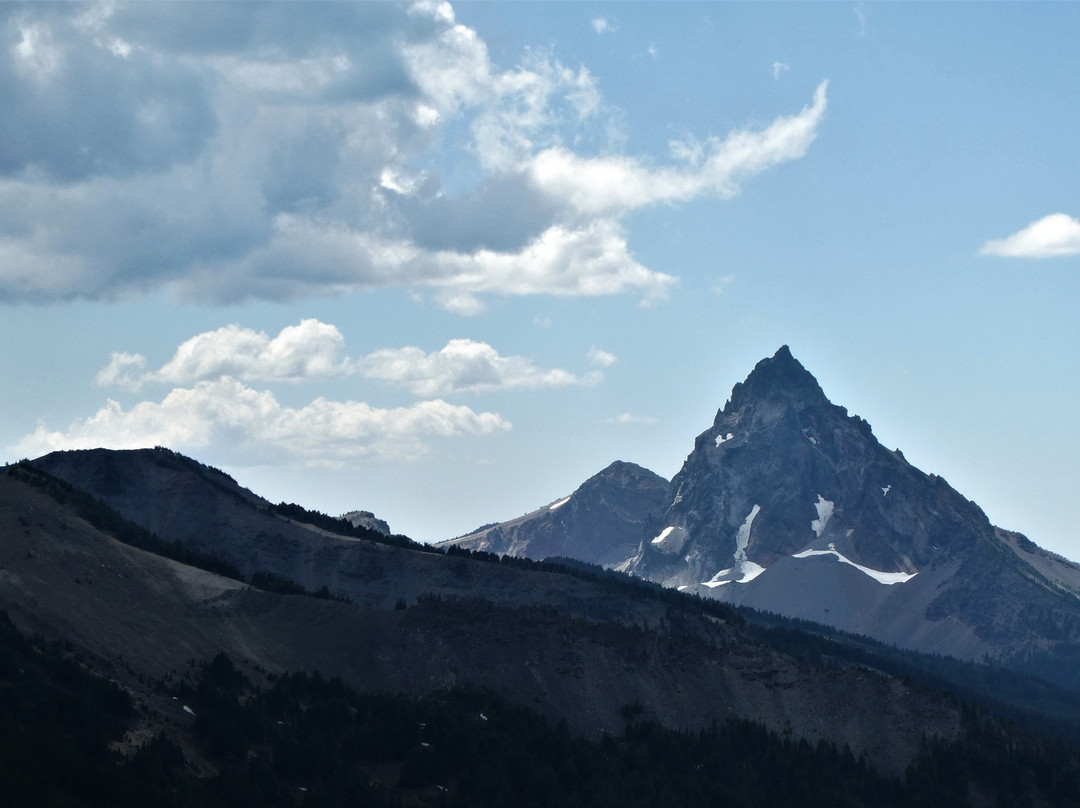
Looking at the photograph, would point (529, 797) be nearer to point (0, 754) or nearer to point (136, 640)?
point (136, 640)

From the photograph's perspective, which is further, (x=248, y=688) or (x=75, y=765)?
(x=248, y=688)

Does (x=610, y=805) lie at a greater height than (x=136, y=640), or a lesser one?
lesser

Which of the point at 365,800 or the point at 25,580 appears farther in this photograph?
the point at 25,580

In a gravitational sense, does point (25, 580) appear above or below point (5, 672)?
above

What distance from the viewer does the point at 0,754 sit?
425ft

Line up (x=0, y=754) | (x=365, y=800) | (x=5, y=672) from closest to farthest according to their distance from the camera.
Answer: (x=0, y=754), (x=5, y=672), (x=365, y=800)

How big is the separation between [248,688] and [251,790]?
39.1 metres

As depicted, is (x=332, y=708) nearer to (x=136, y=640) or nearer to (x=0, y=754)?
(x=136, y=640)

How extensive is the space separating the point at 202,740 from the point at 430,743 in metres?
34.8

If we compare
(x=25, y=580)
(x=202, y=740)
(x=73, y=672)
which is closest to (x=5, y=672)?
(x=73, y=672)

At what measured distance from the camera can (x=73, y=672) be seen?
161 m

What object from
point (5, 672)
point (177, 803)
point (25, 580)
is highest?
point (25, 580)

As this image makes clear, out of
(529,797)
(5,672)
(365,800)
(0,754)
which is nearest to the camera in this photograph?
(0,754)

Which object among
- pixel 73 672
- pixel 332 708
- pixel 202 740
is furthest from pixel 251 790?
pixel 332 708
